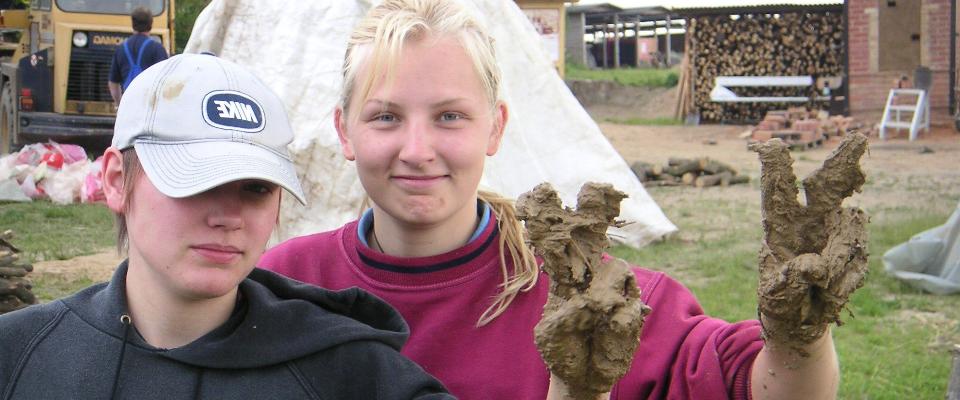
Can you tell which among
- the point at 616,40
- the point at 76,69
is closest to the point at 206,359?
the point at 76,69

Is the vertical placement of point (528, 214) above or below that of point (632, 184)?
above

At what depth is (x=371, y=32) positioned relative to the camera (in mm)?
2162

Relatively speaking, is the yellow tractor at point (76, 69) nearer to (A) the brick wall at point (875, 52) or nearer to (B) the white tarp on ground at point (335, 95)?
(B) the white tarp on ground at point (335, 95)

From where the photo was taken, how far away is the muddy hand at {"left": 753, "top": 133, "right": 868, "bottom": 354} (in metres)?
1.59

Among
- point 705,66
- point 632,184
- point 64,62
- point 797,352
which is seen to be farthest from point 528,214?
point 705,66

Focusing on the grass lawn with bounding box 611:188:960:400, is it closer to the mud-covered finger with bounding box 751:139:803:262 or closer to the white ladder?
the mud-covered finger with bounding box 751:139:803:262

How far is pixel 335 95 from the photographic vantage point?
6.25m

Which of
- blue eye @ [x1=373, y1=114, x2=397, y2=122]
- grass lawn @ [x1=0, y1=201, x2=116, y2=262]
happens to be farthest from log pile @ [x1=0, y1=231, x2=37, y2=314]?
blue eye @ [x1=373, y1=114, x2=397, y2=122]

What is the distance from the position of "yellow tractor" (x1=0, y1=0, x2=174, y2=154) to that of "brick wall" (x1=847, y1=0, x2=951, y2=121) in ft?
38.0

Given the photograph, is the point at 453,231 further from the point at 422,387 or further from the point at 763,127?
the point at 763,127

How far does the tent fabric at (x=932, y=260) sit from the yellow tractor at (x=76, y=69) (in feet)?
28.6

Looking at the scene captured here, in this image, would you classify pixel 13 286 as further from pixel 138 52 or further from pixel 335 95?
pixel 138 52

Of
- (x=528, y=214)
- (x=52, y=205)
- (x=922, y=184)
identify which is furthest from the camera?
→ (x=922, y=184)

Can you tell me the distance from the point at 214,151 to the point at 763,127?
1634cm
